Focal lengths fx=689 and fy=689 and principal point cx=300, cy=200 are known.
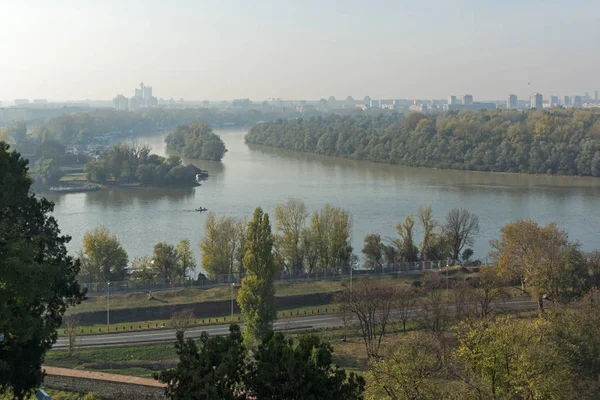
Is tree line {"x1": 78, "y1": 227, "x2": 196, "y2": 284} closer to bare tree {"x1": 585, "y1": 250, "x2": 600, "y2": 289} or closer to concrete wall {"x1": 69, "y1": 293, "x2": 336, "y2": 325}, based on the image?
concrete wall {"x1": 69, "y1": 293, "x2": 336, "y2": 325}

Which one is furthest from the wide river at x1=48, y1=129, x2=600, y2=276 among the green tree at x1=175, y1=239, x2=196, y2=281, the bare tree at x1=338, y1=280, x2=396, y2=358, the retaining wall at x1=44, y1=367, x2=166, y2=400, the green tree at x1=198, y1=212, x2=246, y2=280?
the retaining wall at x1=44, y1=367, x2=166, y2=400

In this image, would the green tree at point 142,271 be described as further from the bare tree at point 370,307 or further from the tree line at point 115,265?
the bare tree at point 370,307

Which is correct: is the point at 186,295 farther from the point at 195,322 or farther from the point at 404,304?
the point at 404,304

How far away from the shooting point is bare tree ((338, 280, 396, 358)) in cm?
675

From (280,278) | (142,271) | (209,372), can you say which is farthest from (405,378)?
(142,271)

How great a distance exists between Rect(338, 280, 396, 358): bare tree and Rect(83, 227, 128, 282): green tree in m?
3.75

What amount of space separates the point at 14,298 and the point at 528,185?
18264mm

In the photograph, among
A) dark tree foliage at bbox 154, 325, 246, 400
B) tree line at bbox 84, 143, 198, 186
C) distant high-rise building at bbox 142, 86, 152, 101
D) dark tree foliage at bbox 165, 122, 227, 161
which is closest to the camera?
dark tree foliage at bbox 154, 325, 246, 400

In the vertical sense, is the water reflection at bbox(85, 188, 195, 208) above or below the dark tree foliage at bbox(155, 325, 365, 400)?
below

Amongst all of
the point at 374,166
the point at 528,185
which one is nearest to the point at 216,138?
the point at 374,166

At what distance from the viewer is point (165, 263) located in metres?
9.77

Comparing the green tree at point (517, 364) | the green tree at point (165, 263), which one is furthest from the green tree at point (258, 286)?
the green tree at point (165, 263)

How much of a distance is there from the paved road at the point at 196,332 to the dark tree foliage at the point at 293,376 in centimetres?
393

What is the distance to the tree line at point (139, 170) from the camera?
20328 millimetres
